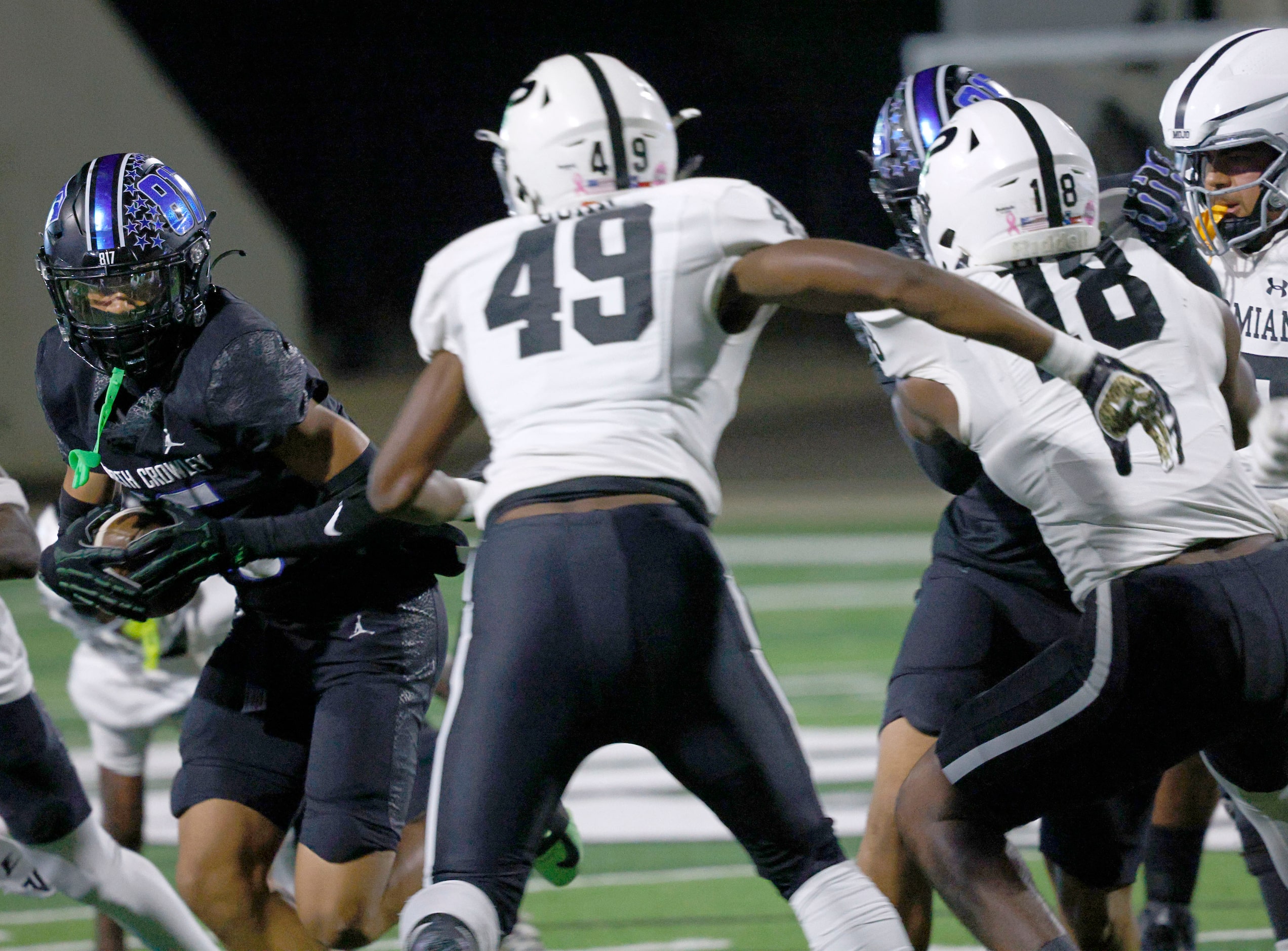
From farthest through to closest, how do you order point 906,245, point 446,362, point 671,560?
point 906,245 → point 446,362 → point 671,560

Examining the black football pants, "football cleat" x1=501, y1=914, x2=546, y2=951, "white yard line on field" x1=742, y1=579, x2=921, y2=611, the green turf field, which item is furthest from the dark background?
the black football pants

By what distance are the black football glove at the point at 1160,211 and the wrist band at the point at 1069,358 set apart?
1318mm

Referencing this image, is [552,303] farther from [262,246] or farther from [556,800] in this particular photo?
[262,246]

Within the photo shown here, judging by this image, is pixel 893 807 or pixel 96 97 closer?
pixel 893 807

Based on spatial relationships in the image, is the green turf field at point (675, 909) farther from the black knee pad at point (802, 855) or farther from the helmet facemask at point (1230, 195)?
the helmet facemask at point (1230, 195)

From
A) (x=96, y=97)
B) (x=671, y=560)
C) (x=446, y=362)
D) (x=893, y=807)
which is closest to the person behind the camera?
(x=671, y=560)

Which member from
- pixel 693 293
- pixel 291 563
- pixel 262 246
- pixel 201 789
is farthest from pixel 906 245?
pixel 262 246

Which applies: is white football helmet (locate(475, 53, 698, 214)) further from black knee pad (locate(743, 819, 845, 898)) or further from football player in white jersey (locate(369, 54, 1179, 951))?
black knee pad (locate(743, 819, 845, 898))

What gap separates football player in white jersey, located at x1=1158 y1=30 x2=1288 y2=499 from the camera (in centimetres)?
332

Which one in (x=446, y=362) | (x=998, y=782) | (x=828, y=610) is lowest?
(x=828, y=610)

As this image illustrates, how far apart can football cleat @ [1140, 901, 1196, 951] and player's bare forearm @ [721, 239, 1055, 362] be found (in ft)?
5.27

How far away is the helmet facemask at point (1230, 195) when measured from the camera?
3.32 meters

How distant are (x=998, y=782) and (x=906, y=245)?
128 centimetres

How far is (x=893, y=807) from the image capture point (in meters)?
3.04
